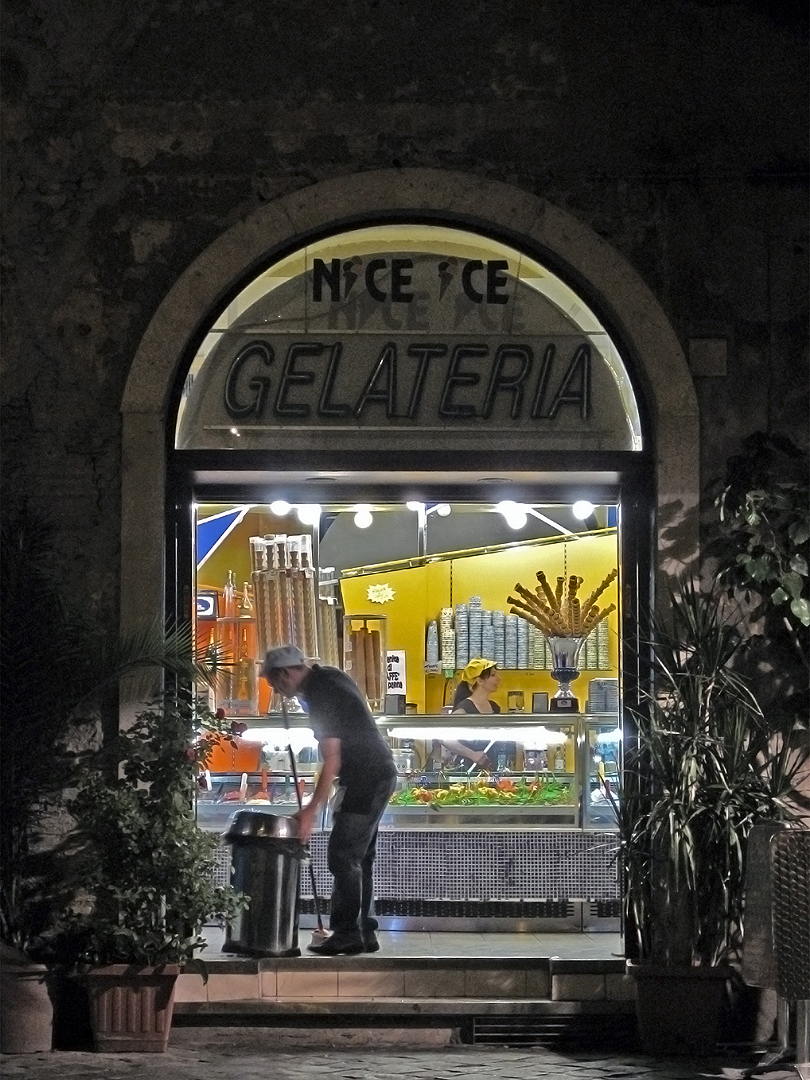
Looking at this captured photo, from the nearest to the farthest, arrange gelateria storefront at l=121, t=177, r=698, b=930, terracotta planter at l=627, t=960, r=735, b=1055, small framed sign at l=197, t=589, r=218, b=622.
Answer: terracotta planter at l=627, t=960, r=735, b=1055, gelateria storefront at l=121, t=177, r=698, b=930, small framed sign at l=197, t=589, r=218, b=622

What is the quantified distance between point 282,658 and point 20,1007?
8.00ft

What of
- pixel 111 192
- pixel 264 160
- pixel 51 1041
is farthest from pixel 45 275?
pixel 51 1041

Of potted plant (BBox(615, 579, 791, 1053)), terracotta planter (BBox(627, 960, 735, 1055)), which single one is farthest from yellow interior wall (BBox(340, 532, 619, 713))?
terracotta planter (BBox(627, 960, 735, 1055))

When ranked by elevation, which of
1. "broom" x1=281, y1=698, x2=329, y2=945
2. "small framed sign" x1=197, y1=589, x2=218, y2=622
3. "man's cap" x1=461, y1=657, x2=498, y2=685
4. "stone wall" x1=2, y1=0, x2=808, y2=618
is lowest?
"broom" x1=281, y1=698, x2=329, y2=945

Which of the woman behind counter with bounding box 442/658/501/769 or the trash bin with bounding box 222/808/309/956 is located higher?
the woman behind counter with bounding box 442/658/501/769

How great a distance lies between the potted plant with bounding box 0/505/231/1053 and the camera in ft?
25.7

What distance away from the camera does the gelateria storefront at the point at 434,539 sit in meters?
8.91

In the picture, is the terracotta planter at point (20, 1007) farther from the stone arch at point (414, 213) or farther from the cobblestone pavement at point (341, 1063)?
the stone arch at point (414, 213)

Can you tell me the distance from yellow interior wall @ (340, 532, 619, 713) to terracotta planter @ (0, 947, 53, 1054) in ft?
9.80

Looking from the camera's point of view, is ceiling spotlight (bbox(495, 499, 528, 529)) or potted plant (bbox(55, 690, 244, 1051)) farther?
ceiling spotlight (bbox(495, 499, 528, 529))

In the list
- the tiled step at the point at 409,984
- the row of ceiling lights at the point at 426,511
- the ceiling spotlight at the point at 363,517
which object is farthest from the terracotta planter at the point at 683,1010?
the ceiling spotlight at the point at 363,517

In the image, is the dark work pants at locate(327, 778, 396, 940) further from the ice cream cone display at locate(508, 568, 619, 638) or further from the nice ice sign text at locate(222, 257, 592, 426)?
the nice ice sign text at locate(222, 257, 592, 426)

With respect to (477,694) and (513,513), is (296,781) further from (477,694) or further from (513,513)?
(513,513)

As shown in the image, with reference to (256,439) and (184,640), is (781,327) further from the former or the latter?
(184,640)
